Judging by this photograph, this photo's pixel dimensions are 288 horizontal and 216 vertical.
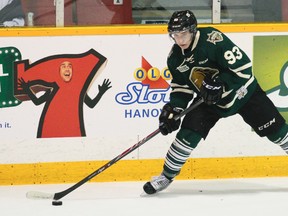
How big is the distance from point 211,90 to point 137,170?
37.7 inches

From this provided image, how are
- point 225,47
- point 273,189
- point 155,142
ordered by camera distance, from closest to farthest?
point 225,47 → point 273,189 → point 155,142

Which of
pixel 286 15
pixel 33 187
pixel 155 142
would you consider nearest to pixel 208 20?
pixel 286 15

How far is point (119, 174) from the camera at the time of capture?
4.70 m

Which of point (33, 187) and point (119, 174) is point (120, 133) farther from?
point (33, 187)

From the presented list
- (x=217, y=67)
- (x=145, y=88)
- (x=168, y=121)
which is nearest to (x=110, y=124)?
(x=145, y=88)

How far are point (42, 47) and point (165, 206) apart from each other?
49.5 inches

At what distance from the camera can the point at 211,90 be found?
3.95m

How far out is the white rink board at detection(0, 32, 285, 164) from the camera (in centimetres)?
464

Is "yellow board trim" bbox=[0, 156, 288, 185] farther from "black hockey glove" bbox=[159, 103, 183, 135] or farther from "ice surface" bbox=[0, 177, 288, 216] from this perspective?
"black hockey glove" bbox=[159, 103, 183, 135]

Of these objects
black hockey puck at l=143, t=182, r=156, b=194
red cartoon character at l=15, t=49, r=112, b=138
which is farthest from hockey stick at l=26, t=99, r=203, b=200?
red cartoon character at l=15, t=49, r=112, b=138

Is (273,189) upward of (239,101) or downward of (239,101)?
downward

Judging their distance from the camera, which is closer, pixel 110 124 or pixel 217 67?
pixel 217 67

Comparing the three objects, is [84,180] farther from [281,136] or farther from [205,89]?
[281,136]

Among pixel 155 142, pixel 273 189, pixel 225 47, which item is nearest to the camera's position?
pixel 225 47
